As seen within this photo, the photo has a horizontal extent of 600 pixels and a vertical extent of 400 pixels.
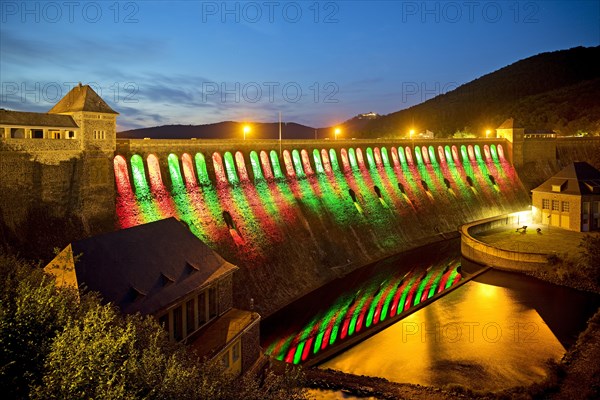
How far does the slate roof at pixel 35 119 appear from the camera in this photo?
22.6 meters

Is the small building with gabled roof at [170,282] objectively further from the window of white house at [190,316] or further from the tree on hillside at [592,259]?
the tree on hillside at [592,259]

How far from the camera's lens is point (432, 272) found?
123 ft

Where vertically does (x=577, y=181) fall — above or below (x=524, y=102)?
below

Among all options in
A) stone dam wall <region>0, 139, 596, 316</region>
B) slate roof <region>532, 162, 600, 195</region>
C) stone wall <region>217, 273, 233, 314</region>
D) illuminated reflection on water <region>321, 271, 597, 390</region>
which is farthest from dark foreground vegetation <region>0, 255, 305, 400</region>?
slate roof <region>532, 162, 600, 195</region>

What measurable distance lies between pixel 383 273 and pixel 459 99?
14109cm

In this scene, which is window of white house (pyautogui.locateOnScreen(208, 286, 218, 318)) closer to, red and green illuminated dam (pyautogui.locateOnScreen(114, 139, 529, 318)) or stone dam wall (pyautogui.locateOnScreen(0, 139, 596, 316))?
stone dam wall (pyautogui.locateOnScreen(0, 139, 596, 316))

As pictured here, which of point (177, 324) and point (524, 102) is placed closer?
point (177, 324)

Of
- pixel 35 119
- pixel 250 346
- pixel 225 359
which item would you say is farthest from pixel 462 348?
pixel 35 119

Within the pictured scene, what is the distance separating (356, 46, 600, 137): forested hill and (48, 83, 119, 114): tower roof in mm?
89837

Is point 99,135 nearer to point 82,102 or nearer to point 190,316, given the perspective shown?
point 82,102

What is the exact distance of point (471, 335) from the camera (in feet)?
Result: 81.6

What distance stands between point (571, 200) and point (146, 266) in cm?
4134

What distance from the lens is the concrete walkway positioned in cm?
3670

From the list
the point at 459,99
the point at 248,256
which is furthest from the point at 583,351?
the point at 459,99
